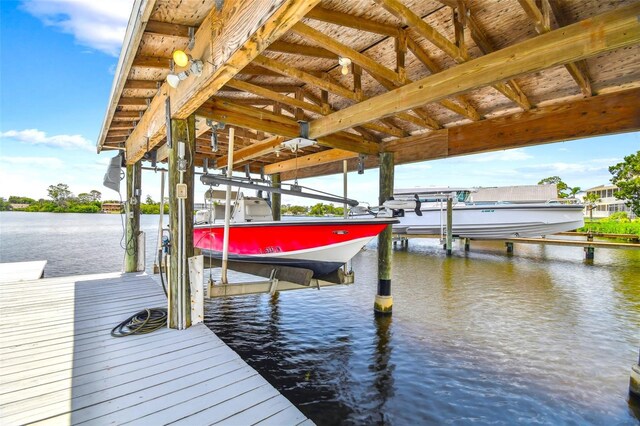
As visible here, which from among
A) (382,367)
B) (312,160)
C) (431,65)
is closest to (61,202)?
(312,160)

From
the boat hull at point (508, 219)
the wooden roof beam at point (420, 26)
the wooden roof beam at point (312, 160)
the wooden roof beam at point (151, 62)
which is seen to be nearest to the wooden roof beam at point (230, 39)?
the wooden roof beam at point (151, 62)

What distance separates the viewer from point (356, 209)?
5.36m

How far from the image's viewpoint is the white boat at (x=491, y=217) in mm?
14836

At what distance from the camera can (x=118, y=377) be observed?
8.16ft

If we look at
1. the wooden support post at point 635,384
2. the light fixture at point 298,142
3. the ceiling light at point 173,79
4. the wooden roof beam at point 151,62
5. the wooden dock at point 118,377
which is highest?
the wooden roof beam at point 151,62

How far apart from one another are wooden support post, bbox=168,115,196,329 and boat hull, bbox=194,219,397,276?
55 cm

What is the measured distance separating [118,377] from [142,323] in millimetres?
1224

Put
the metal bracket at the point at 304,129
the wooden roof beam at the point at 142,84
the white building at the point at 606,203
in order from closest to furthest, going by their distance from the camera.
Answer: the wooden roof beam at the point at 142,84
the metal bracket at the point at 304,129
the white building at the point at 606,203

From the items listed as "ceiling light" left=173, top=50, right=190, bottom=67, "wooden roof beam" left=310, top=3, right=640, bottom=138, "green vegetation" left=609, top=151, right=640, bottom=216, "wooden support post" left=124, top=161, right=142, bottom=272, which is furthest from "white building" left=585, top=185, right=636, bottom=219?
"ceiling light" left=173, top=50, right=190, bottom=67

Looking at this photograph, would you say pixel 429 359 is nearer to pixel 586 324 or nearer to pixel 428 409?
pixel 428 409

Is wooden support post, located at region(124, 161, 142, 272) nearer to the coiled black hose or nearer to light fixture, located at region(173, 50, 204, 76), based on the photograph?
the coiled black hose

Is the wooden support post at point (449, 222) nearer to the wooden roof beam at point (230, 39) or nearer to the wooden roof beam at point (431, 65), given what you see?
the wooden roof beam at point (431, 65)

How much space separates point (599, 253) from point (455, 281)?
40.0ft

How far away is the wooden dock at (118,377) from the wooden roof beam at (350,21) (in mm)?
3179
